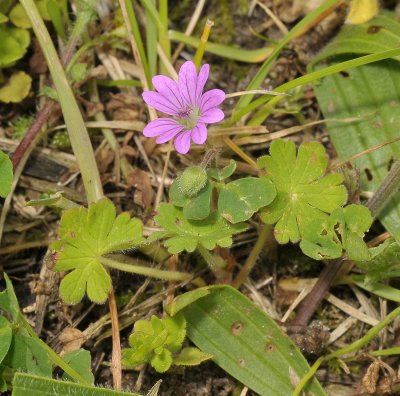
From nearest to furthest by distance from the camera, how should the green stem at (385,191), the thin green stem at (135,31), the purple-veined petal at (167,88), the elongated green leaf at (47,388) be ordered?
the elongated green leaf at (47,388) → the purple-veined petal at (167,88) → the green stem at (385,191) → the thin green stem at (135,31)

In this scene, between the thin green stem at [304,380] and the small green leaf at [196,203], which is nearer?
the small green leaf at [196,203]

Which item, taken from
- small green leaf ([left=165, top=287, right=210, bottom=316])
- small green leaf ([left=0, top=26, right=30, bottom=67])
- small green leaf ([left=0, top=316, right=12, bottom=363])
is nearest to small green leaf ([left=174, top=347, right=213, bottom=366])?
small green leaf ([left=165, top=287, right=210, bottom=316])

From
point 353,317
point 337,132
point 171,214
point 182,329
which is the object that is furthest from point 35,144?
point 353,317

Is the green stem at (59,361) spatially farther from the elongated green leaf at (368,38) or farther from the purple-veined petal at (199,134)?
the elongated green leaf at (368,38)

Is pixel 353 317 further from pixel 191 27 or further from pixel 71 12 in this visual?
pixel 71 12

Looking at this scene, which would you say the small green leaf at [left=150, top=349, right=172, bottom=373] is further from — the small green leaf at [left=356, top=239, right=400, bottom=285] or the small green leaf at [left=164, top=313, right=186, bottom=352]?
the small green leaf at [left=356, top=239, right=400, bottom=285]

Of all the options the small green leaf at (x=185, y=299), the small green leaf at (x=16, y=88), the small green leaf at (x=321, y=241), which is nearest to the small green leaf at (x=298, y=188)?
the small green leaf at (x=321, y=241)

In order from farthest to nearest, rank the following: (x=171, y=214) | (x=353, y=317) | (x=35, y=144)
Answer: (x=35, y=144)
(x=353, y=317)
(x=171, y=214)
